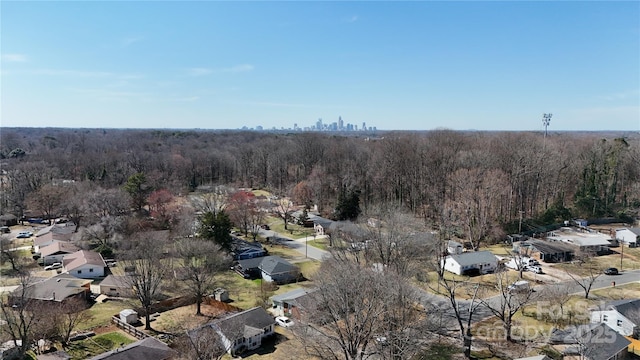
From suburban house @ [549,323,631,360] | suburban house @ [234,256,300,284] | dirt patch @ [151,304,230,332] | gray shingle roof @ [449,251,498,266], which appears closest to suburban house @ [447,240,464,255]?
gray shingle roof @ [449,251,498,266]

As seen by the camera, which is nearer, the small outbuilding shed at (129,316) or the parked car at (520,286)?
the small outbuilding shed at (129,316)

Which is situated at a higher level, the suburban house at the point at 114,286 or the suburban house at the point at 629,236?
the suburban house at the point at 629,236

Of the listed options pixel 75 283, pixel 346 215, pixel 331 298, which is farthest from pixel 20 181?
pixel 331 298

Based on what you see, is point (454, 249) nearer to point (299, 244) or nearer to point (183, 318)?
point (299, 244)

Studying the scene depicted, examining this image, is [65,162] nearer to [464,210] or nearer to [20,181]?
[20,181]

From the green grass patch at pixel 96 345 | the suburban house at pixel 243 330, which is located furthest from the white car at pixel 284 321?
the green grass patch at pixel 96 345

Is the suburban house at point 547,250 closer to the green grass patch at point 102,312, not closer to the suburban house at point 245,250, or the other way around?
the suburban house at point 245,250
